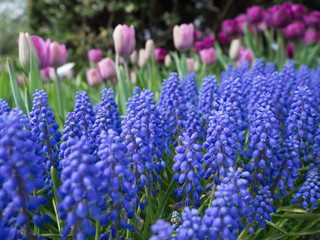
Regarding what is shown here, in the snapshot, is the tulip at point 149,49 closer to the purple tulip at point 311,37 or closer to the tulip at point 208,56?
the tulip at point 208,56

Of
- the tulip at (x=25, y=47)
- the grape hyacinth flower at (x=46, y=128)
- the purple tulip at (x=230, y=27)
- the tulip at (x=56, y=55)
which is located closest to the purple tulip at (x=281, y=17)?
the purple tulip at (x=230, y=27)

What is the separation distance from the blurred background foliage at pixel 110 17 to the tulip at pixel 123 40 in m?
5.84

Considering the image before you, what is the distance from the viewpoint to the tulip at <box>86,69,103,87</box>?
423 centimetres

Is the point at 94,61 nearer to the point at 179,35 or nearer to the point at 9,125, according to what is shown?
the point at 179,35

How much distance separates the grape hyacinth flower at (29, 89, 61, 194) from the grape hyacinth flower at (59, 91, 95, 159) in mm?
75

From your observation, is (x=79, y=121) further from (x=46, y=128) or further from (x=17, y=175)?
(x=17, y=175)

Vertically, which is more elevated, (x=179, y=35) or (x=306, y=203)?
(x=179, y=35)

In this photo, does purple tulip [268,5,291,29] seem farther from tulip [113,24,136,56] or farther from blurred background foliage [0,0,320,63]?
blurred background foliage [0,0,320,63]

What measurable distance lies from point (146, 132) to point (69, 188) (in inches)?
25.3

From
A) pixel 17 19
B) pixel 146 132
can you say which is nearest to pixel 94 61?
pixel 146 132

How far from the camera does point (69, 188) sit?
1.25m

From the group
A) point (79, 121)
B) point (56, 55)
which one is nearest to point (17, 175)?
point (79, 121)

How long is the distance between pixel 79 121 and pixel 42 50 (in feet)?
4.50

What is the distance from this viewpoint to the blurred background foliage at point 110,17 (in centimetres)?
928
